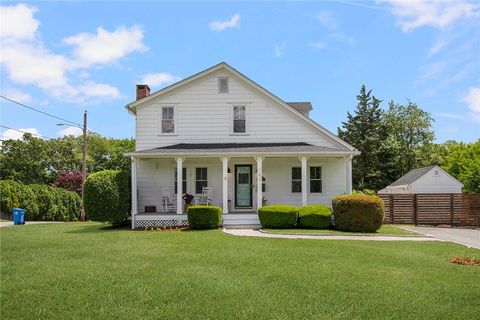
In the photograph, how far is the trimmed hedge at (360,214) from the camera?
17375 millimetres

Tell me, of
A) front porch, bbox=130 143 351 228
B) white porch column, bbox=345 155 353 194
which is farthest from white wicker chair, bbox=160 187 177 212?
white porch column, bbox=345 155 353 194

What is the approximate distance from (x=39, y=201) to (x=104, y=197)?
1589cm

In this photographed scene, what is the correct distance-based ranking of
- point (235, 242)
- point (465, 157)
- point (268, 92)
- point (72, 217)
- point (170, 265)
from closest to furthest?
point (170, 265) < point (235, 242) < point (268, 92) < point (72, 217) < point (465, 157)

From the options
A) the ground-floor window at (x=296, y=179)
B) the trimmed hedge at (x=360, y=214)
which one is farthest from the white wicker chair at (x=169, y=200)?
the trimmed hedge at (x=360, y=214)

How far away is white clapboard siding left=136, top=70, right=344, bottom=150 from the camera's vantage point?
21.5 m

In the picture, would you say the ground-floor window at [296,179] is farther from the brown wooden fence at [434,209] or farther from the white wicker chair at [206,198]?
the brown wooden fence at [434,209]

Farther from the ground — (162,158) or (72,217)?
(162,158)

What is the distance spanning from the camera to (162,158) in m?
21.3

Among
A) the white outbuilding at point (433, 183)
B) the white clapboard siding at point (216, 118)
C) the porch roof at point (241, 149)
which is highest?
the white clapboard siding at point (216, 118)

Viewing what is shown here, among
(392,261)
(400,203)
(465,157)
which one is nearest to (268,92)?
(400,203)

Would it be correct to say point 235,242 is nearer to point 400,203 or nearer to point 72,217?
point 400,203

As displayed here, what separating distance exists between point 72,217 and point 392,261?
29.9 m

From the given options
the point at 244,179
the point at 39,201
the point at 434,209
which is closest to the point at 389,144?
the point at 434,209

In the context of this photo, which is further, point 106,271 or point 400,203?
point 400,203
